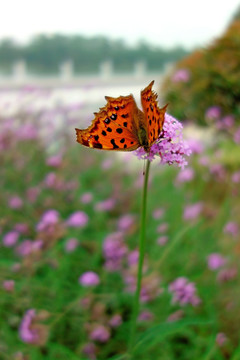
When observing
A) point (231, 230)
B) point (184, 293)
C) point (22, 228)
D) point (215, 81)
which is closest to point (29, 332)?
point (184, 293)

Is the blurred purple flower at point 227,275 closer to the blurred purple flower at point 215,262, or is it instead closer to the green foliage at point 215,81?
the blurred purple flower at point 215,262

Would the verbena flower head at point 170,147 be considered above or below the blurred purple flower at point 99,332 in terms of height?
above

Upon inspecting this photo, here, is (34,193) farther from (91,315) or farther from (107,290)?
(91,315)

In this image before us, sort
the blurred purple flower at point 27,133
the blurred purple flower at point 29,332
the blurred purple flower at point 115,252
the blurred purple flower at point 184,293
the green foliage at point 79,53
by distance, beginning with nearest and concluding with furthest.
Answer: the blurred purple flower at point 29,332 → the blurred purple flower at point 184,293 → the blurred purple flower at point 115,252 → the blurred purple flower at point 27,133 → the green foliage at point 79,53

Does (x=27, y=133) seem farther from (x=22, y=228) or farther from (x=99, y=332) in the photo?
(x=99, y=332)

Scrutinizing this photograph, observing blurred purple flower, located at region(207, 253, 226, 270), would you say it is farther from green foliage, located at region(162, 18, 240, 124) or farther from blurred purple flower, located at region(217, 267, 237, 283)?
green foliage, located at region(162, 18, 240, 124)

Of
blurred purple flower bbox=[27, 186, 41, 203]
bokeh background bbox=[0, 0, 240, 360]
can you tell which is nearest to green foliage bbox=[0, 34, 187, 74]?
bokeh background bbox=[0, 0, 240, 360]

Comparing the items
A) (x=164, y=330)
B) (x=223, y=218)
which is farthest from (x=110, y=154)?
(x=164, y=330)

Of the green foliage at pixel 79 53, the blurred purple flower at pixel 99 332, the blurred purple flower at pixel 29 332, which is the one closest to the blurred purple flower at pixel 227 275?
the blurred purple flower at pixel 99 332
